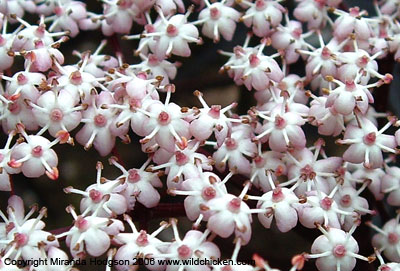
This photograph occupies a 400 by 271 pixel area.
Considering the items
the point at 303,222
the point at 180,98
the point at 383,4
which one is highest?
the point at 383,4

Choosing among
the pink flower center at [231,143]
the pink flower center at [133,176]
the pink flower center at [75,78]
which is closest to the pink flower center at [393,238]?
the pink flower center at [231,143]

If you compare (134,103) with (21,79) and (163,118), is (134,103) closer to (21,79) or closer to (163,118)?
(163,118)

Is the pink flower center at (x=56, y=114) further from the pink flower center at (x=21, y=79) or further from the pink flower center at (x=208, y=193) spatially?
the pink flower center at (x=208, y=193)

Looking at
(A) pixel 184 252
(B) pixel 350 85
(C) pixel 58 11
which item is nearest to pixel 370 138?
(B) pixel 350 85

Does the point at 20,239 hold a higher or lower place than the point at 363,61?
lower

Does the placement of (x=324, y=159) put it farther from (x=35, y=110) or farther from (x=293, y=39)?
(x=35, y=110)

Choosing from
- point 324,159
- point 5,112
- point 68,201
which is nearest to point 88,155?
point 68,201
